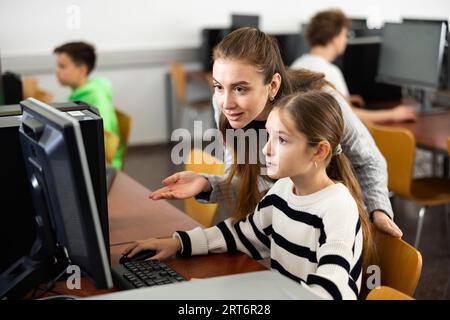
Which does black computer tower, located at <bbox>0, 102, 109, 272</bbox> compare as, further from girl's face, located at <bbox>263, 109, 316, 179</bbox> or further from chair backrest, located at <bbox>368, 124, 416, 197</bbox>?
chair backrest, located at <bbox>368, 124, 416, 197</bbox>

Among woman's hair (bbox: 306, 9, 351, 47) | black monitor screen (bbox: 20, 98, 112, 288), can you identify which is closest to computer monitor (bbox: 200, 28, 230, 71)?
woman's hair (bbox: 306, 9, 351, 47)

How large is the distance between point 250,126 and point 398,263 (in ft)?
1.73

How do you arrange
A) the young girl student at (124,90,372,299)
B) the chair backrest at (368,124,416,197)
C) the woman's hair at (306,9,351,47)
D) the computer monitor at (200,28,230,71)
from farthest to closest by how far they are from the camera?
the computer monitor at (200,28,230,71) → the woman's hair at (306,9,351,47) → the chair backrest at (368,124,416,197) → the young girl student at (124,90,372,299)

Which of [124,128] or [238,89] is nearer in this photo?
[238,89]

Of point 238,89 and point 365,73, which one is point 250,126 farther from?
point 365,73

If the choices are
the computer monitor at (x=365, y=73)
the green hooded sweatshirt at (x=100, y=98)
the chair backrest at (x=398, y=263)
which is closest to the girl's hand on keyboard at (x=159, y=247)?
the chair backrest at (x=398, y=263)

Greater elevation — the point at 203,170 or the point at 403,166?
the point at 203,170

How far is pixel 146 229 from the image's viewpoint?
1.87m

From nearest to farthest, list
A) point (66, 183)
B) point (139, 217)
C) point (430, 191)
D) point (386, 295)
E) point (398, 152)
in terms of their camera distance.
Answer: point (66, 183) → point (386, 295) → point (139, 217) → point (398, 152) → point (430, 191)

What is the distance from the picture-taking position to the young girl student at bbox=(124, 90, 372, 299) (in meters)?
1.38

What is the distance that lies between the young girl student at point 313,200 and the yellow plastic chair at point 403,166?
134 centimetres

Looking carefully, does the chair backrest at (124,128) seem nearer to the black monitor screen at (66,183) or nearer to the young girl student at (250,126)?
the young girl student at (250,126)

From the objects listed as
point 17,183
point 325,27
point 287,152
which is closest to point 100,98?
point 325,27

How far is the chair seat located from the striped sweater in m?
1.53
